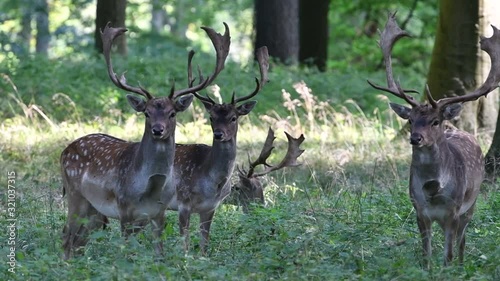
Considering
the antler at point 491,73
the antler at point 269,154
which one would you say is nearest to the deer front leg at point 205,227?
the antler at point 269,154

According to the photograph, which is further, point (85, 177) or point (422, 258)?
point (85, 177)

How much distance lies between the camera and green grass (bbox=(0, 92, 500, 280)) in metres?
7.91

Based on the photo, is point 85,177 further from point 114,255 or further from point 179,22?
point 179,22

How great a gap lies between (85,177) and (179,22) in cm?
3241

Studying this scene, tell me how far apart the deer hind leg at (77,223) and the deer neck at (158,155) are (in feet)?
2.21

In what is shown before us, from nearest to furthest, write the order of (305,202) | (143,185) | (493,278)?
(493,278) → (143,185) → (305,202)

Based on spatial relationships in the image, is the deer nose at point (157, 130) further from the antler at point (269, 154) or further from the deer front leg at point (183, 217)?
the antler at point (269, 154)

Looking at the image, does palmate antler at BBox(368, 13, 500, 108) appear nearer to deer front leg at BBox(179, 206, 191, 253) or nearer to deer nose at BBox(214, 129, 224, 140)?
deer nose at BBox(214, 129, 224, 140)

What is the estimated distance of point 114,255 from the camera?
8.08 meters

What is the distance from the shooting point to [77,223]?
9.49 meters

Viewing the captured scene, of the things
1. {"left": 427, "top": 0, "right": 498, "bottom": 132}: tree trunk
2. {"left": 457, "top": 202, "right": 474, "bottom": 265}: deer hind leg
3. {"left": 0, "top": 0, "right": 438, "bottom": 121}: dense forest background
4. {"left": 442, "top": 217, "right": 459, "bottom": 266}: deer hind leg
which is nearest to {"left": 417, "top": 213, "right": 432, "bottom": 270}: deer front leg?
{"left": 442, "top": 217, "right": 459, "bottom": 266}: deer hind leg

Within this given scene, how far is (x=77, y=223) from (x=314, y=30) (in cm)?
1443

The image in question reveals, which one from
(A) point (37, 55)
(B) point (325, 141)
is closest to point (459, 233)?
(B) point (325, 141)

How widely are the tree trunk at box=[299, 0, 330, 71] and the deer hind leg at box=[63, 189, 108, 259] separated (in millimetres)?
13730
